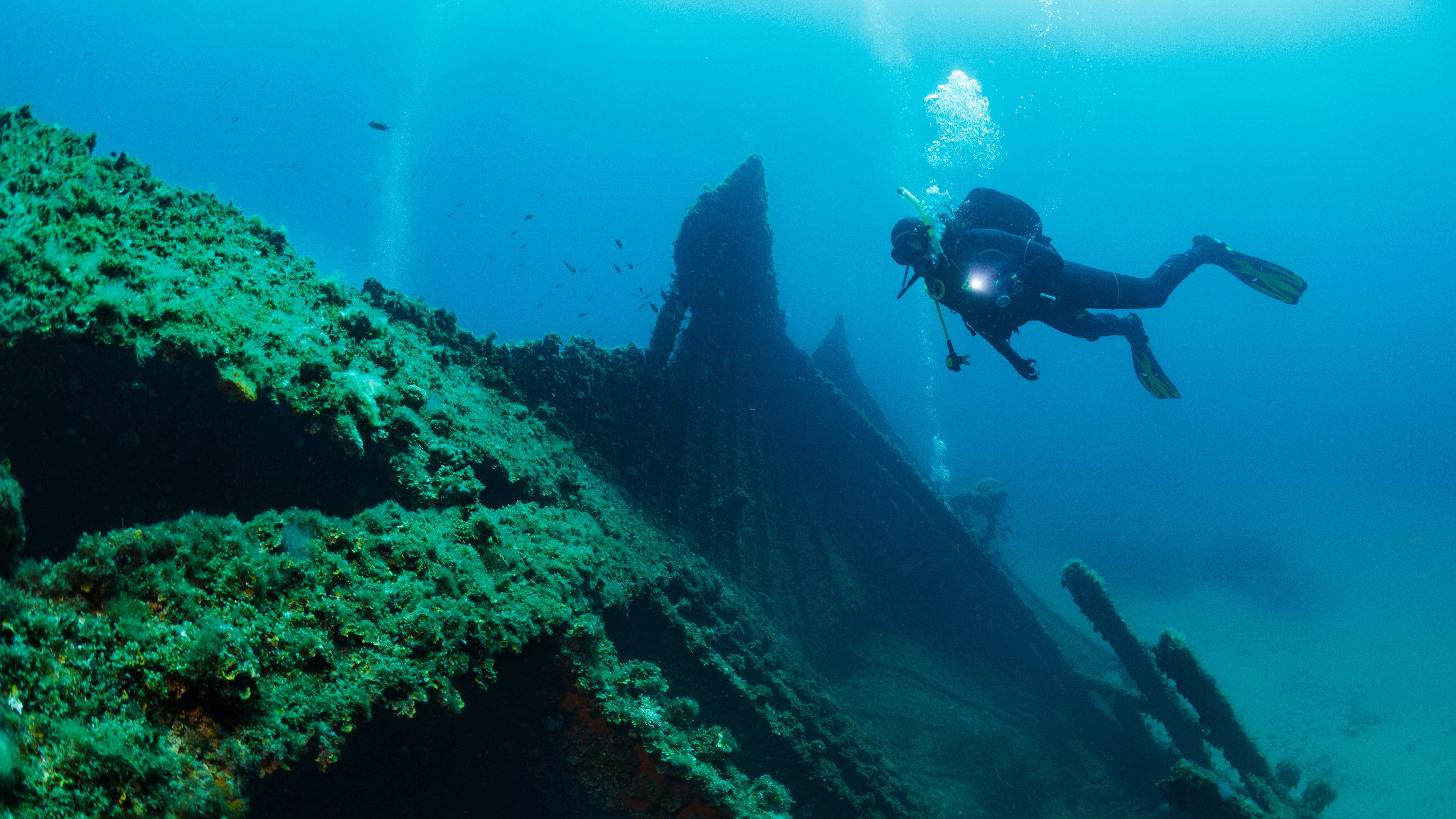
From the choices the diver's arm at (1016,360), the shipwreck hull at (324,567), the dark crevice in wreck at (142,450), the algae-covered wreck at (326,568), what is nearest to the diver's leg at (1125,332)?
the diver's arm at (1016,360)

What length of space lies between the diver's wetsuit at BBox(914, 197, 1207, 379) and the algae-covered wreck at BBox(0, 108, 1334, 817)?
12.6 feet

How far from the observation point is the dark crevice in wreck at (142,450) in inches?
104

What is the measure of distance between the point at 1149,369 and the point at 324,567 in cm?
928

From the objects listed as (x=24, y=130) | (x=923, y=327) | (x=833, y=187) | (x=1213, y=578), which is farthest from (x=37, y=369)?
(x=833, y=187)

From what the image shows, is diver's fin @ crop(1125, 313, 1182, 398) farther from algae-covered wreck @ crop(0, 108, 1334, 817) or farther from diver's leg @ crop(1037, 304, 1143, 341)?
algae-covered wreck @ crop(0, 108, 1334, 817)

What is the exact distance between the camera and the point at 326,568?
2.16 metres

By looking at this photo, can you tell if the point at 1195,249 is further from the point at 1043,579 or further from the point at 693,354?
the point at 1043,579

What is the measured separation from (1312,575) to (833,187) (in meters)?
102

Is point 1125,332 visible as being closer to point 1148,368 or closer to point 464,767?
point 1148,368

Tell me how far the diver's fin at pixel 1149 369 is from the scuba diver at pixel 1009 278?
0.22 metres

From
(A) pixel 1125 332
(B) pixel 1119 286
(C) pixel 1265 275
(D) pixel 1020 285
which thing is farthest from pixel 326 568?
(C) pixel 1265 275

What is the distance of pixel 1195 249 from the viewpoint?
764 cm

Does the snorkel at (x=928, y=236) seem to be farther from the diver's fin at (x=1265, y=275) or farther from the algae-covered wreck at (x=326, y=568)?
the diver's fin at (x=1265, y=275)

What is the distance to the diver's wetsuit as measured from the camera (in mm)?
6082
